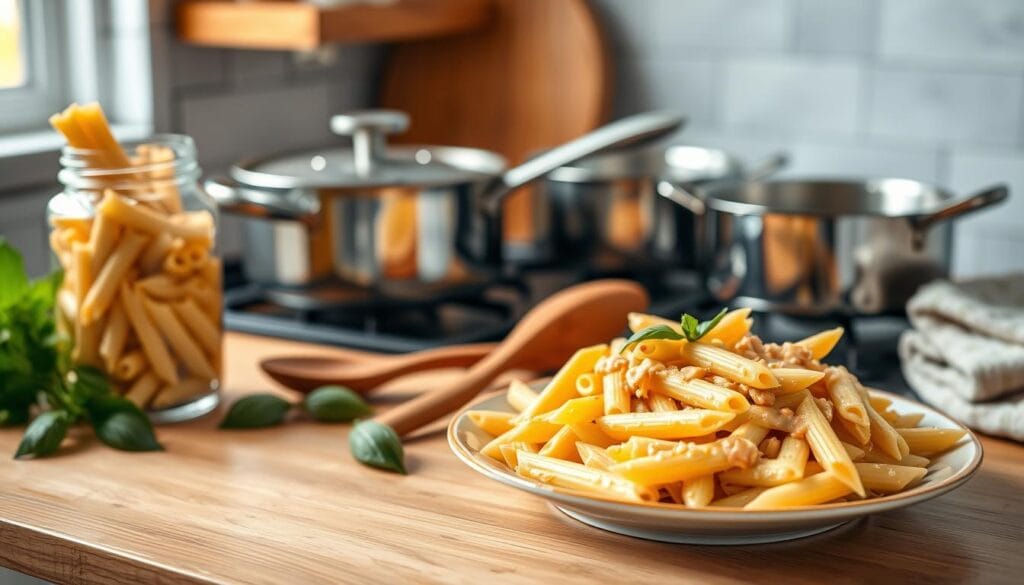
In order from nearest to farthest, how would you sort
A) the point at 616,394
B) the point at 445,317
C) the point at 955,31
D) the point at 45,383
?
the point at 616,394 < the point at 45,383 < the point at 445,317 < the point at 955,31

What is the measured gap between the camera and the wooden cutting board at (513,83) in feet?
6.57

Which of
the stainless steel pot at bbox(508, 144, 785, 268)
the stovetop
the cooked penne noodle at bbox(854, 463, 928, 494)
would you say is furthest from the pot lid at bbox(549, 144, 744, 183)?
the cooked penne noodle at bbox(854, 463, 928, 494)

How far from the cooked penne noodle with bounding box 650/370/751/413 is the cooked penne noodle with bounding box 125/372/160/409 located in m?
0.47

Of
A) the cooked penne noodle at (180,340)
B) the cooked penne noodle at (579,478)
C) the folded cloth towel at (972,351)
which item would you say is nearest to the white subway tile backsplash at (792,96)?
the folded cloth towel at (972,351)

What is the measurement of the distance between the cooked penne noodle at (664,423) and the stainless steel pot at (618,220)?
2.25ft

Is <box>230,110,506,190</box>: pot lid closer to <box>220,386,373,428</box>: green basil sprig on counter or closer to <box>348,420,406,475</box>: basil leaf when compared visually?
<box>220,386,373,428</box>: green basil sprig on counter

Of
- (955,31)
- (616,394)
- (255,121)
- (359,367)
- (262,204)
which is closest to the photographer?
(616,394)

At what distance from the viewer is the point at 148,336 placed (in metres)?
1.09

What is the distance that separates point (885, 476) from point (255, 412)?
1.76 feet

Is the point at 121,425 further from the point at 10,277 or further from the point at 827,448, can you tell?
the point at 827,448

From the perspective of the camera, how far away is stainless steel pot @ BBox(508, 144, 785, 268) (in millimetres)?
1547

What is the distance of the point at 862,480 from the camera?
2.73 ft

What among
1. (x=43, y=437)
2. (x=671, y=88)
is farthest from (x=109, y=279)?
(x=671, y=88)

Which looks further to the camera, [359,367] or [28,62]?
[28,62]
